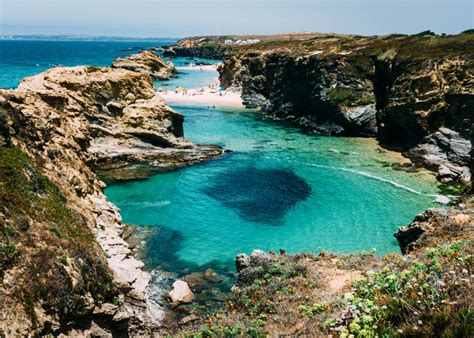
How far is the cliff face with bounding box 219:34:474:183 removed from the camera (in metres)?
47.3

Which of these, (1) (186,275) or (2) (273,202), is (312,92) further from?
(1) (186,275)

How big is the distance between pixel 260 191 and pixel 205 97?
205 ft

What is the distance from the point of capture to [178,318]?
816 inches

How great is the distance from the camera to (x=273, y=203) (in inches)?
1449

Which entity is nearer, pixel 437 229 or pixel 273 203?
pixel 437 229

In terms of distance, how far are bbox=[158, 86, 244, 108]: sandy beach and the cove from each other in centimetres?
3727

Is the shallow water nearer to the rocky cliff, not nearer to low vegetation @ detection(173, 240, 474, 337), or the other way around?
the rocky cliff

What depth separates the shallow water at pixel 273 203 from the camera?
1148 inches

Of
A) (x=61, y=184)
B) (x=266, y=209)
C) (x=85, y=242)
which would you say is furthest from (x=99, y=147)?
(x=85, y=242)

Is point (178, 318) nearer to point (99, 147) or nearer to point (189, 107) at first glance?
point (99, 147)

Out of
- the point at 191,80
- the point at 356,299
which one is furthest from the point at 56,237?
the point at 191,80

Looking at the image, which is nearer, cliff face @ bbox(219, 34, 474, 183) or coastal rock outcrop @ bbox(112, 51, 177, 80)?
cliff face @ bbox(219, 34, 474, 183)

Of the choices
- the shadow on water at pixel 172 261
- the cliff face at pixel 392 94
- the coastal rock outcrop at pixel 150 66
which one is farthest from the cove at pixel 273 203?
the coastal rock outcrop at pixel 150 66

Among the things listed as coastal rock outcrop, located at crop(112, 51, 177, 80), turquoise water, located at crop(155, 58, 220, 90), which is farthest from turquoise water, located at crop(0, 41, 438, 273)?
coastal rock outcrop, located at crop(112, 51, 177, 80)
